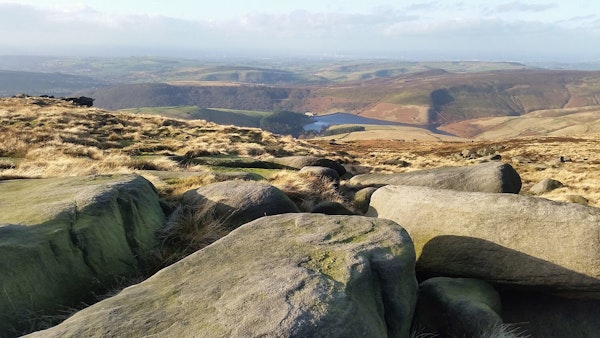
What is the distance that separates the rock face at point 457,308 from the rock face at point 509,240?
61 cm

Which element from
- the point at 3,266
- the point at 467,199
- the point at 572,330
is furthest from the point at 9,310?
the point at 572,330

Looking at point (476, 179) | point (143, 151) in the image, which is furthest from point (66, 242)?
point (143, 151)

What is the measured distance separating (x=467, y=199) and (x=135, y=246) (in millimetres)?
7772

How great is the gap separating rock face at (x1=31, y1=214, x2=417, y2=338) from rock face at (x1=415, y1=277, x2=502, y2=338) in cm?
104

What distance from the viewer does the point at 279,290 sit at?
5586 millimetres

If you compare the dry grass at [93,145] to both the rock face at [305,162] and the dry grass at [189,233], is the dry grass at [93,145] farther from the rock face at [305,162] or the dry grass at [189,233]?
the dry grass at [189,233]

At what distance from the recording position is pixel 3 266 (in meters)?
6.29

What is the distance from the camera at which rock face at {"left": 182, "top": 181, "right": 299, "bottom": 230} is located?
1061 centimetres

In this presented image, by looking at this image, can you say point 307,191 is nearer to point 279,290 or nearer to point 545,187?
point 279,290

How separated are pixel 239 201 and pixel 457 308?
19.3 feet

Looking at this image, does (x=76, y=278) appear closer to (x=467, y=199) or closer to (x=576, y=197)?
(x=467, y=199)

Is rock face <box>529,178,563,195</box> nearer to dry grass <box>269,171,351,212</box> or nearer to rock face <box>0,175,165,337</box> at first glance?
dry grass <box>269,171,351,212</box>

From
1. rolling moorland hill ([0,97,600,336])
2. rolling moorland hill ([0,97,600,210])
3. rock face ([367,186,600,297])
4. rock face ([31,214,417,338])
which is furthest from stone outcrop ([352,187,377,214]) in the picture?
rock face ([31,214,417,338])

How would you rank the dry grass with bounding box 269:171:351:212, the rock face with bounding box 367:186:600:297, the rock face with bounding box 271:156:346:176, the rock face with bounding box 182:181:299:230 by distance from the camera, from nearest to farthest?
the rock face with bounding box 367:186:600:297 → the rock face with bounding box 182:181:299:230 → the dry grass with bounding box 269:171:351:212 → the rock face with bounding box 271:156:346:176
